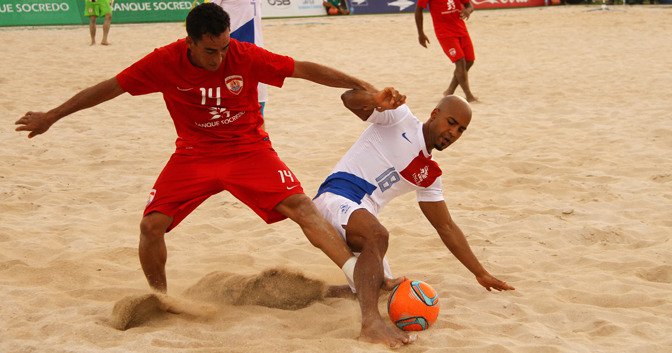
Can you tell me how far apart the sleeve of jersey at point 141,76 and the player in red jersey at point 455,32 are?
6.67m

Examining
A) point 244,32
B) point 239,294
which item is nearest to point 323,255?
point 239,294

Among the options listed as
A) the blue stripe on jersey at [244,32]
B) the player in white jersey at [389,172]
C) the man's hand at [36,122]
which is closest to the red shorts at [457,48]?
the blue stripe on jersey at [244,32]

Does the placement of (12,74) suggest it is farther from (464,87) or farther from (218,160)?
(218,160)

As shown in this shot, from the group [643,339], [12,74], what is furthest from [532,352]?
[12,74]

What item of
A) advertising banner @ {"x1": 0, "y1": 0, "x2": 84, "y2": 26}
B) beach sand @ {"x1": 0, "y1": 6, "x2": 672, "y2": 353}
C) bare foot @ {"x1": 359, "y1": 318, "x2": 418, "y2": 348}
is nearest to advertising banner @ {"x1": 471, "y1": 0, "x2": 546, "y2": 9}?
advertising banner @ {"x1": 0, "y1": 0, "x2": 84, "y2": 26}

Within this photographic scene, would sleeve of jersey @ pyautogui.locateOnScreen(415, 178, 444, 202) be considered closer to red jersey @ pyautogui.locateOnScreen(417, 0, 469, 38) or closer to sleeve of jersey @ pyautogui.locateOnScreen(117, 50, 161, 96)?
sleeve of jersey @ pyautogui.locateOnScreen(117, 50, 161, 96)

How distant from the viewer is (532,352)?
364 cm

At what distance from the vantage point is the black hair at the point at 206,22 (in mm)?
3930

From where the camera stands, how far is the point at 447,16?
10.5 m

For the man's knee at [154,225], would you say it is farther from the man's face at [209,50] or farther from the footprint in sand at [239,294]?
the man's face at [209,50]

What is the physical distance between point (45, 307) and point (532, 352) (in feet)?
7.76

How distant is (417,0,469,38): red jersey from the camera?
1042cm

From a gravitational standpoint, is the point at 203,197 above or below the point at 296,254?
above

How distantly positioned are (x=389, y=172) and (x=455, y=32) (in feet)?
21.0
